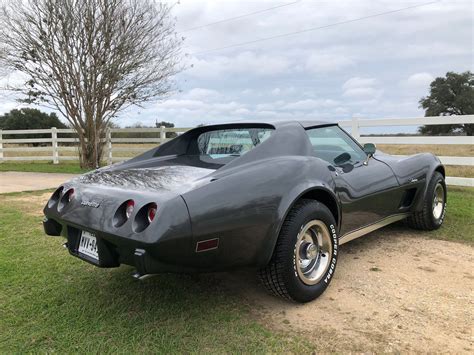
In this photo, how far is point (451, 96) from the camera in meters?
43.9

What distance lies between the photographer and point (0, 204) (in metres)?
6.93

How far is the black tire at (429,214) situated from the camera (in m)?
4.59

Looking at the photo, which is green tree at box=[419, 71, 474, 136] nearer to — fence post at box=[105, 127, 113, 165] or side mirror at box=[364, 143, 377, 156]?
fence post at box=[105, 127, 113, 165]

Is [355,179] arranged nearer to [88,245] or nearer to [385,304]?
[385,304]

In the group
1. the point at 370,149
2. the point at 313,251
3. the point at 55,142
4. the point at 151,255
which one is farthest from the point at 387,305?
the point at 55,142

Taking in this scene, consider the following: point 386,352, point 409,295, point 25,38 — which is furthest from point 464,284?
point 25,38

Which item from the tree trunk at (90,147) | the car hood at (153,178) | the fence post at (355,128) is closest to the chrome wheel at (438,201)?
the car hood at (153,178)

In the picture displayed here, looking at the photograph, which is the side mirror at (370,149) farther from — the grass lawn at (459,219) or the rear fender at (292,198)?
the grass lawn at (459,219)

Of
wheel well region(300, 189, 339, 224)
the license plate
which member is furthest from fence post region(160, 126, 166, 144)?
the license plate

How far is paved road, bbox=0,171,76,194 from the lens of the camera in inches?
354

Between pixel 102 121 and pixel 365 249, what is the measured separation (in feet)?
38.7

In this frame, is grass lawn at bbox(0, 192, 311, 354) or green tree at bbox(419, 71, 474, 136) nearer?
grass lawn at bbox(0, 192, 311, 354)

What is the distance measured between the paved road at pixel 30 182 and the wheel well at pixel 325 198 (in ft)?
24.7

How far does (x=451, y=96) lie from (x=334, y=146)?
1835 inches
